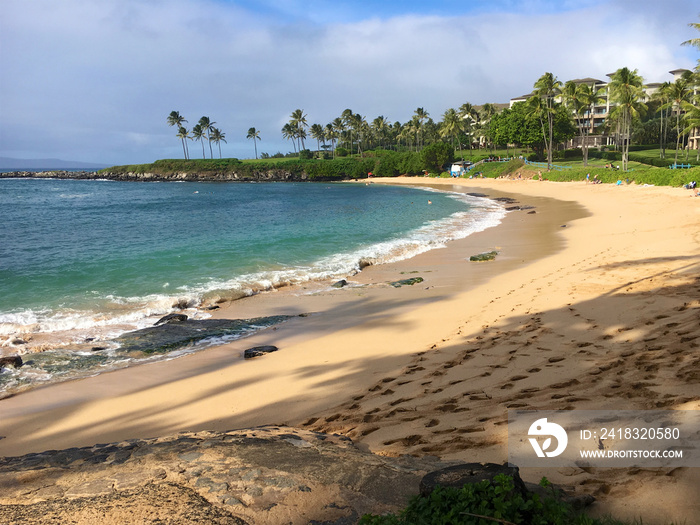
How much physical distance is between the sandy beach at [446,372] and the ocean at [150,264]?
1.58 m

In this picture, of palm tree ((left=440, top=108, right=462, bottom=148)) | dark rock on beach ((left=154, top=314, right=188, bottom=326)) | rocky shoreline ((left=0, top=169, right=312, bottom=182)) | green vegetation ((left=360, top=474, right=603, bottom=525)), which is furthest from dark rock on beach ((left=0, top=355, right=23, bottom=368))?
rocky shoreline ((left=0, top=169, right=312, bottom=182))

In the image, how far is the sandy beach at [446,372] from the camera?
15.5 feet

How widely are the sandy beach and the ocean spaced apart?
158 cm

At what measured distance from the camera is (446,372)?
22.8 ft

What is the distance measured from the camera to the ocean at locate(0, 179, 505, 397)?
10.7 metres

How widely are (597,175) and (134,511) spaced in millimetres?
56346

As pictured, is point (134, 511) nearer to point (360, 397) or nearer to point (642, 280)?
point (360, 397)

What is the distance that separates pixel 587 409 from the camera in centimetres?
468

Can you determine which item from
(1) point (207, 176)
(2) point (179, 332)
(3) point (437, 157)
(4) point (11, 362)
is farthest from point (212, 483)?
(1) point (207, 176)

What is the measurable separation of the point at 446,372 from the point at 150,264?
16.6 meters

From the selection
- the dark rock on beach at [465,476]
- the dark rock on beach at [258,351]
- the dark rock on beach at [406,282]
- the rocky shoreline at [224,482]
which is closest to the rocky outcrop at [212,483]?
the rocky shoreline at [224,482]

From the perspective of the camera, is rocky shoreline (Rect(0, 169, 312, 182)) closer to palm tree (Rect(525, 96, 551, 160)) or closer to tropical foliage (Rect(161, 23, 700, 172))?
tropical foliage (Rect(161, 23, 700, 172))

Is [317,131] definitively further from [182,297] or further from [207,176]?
[182,297]

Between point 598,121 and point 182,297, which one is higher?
point 598,121
